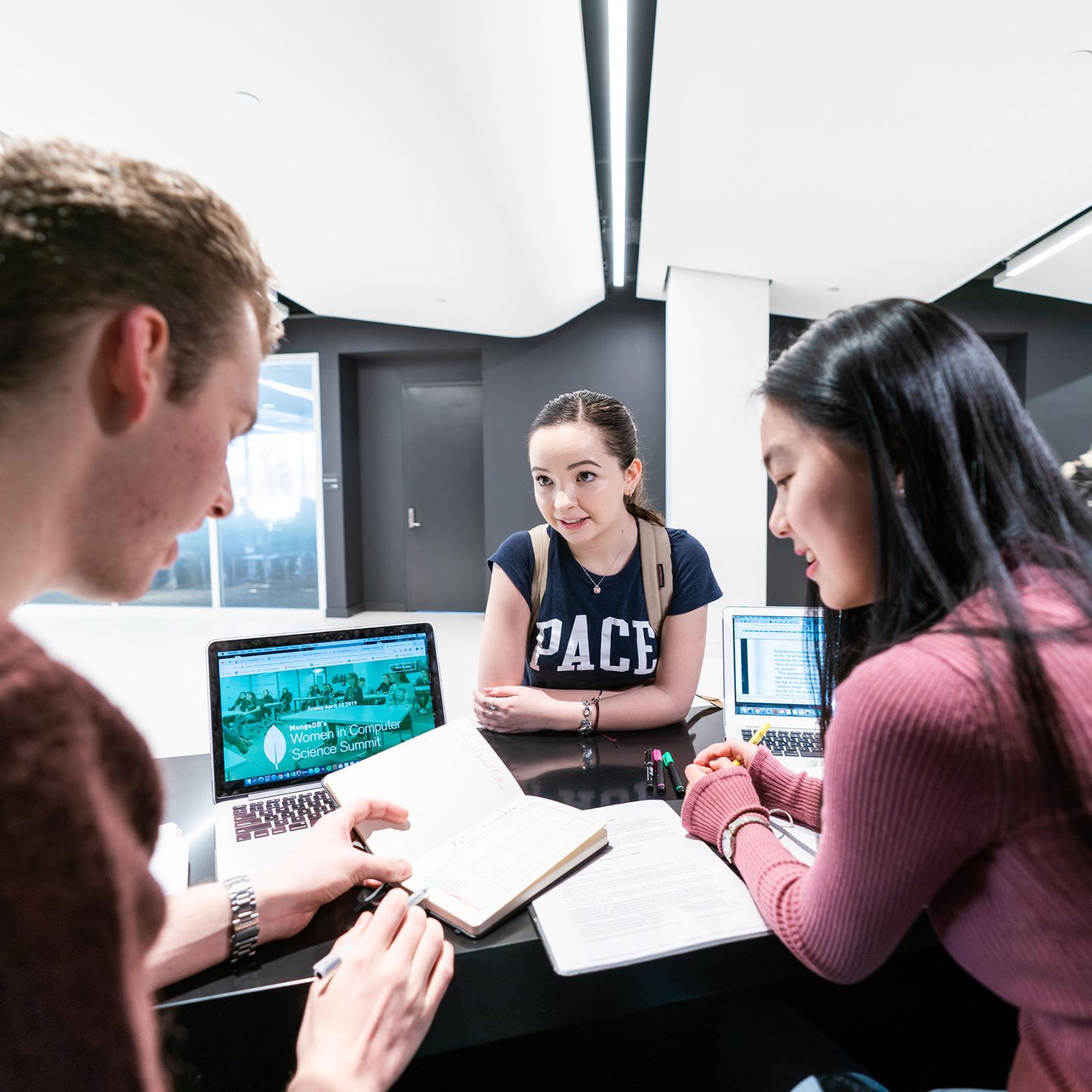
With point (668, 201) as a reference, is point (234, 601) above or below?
below

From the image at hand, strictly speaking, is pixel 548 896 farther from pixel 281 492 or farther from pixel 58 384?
pixel 281 492

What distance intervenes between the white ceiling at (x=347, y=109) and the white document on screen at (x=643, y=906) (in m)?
2.71


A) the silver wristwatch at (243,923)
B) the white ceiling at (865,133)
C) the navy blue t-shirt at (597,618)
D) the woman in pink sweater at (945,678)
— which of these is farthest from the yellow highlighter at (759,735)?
the white ceiling at (865,133)

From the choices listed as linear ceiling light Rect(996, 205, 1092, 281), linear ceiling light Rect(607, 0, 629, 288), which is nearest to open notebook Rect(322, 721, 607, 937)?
linear ceiling light Rect(607, 0, 629, 288)

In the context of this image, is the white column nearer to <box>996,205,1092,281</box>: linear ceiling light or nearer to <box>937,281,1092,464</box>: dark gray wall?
<box>996,205,1092,281</box>: linear ceiling light

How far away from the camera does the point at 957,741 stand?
1.70 feet

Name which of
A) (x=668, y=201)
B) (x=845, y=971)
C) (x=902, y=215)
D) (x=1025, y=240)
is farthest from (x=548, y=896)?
(x=1025, y=240)

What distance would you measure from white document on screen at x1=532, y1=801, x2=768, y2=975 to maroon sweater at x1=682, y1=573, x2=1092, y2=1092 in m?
0.13

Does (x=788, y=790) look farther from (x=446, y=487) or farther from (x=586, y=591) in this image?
(x=446, y=487)

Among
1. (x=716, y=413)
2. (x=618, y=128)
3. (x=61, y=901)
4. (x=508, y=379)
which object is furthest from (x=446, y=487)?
(x=61, y=901)

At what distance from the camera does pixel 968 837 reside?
547mm

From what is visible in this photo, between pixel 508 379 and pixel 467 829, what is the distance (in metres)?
5.57

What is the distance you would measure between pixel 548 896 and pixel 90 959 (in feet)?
1.88

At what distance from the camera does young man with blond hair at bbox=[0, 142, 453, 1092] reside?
0.97ft
